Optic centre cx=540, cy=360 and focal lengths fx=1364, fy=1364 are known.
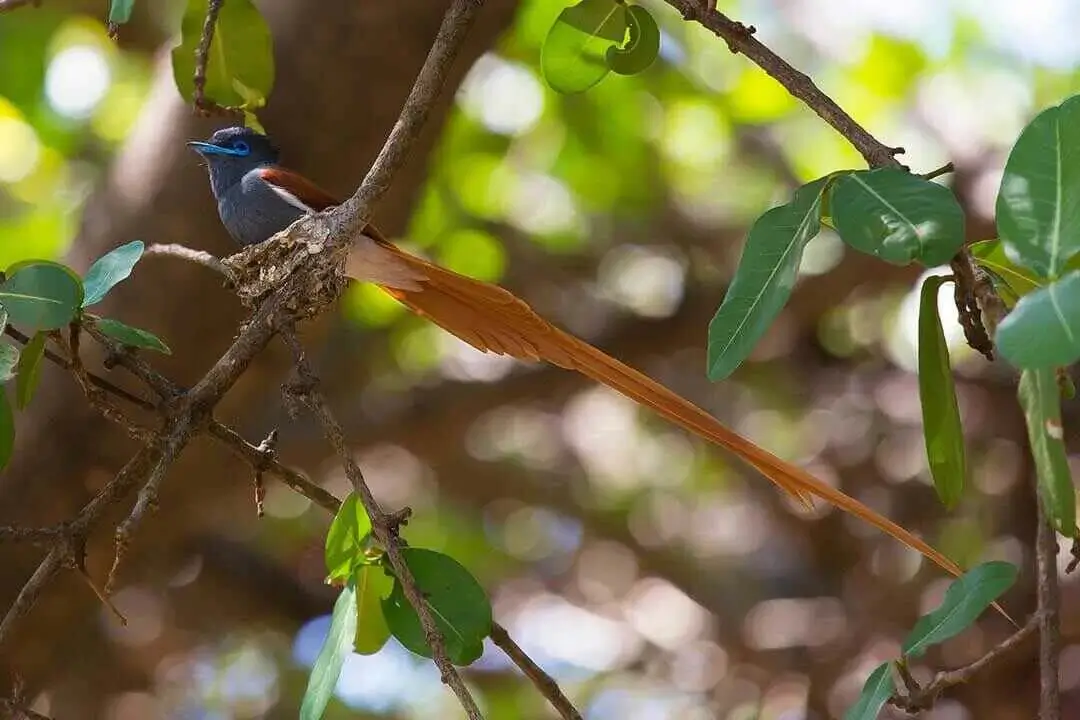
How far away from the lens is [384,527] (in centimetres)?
121

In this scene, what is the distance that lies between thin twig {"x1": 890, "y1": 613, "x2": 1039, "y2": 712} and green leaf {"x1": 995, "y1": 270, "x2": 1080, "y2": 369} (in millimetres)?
265

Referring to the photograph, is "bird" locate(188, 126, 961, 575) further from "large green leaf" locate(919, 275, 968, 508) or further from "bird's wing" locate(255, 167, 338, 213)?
"large green leaf" locate(919, 275, 968, 508)

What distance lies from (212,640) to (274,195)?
217 cm

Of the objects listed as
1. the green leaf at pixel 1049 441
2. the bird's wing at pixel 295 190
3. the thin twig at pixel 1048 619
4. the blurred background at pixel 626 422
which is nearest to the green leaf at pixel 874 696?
the thin twig at pixel 1048 619

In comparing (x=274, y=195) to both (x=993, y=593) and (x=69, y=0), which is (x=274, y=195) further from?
(x=69, y=0)

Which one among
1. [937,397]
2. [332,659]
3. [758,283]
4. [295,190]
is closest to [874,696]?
[937,397]

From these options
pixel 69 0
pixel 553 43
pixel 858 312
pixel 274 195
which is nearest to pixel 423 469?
pixel 858 312

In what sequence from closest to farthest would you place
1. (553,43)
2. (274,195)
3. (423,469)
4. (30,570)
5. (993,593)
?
(993,593) → (553,43) → (274,195) → (30,570) → (423,469)

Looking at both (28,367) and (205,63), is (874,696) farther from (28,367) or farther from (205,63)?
(205,63)

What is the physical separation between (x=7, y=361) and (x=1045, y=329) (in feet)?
2.93

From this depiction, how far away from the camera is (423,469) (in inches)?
144

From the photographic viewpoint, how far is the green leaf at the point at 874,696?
3.70 feet

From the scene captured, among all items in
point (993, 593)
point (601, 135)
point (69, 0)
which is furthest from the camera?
point (601, 135)

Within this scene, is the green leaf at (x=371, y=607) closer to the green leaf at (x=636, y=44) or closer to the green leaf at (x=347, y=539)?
the green leaf at (x=347, y=539)
